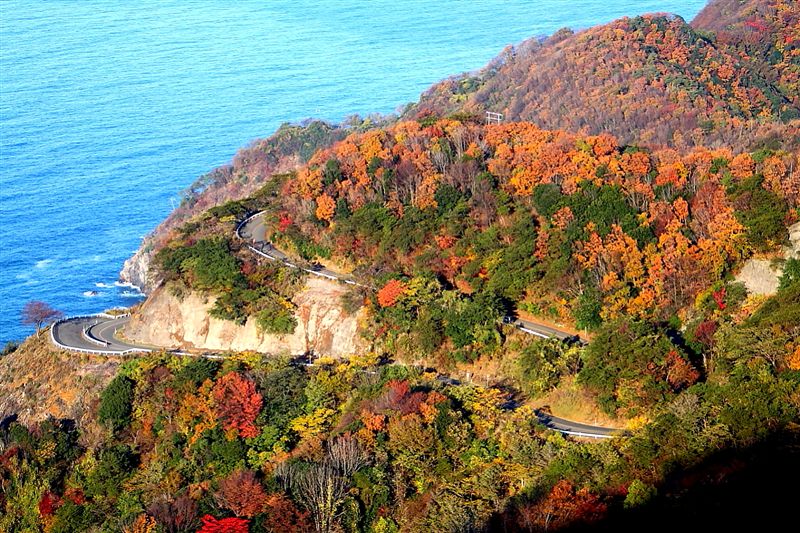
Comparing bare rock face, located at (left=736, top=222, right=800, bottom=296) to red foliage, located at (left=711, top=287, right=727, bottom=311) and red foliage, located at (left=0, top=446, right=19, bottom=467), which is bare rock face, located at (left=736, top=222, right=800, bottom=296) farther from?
red foliage, located at (left=0, top=446, right=19, bottom=467)

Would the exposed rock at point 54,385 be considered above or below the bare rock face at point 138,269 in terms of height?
above

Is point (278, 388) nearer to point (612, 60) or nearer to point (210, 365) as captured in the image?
point (210, 365)

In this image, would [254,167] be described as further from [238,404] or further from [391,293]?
[238,404]

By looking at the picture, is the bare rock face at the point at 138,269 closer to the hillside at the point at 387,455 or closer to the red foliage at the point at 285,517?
the hillside at the point at 387,455

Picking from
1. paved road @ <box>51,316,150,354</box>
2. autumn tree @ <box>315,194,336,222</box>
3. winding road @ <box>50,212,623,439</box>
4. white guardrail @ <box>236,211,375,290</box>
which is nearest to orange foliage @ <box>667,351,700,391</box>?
winding road @ <box>50,212,623,439</box>

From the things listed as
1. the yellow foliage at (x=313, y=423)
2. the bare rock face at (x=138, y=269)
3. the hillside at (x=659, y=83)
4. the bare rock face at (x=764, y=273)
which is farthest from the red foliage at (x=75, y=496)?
the hillside at (x=659, y=83)

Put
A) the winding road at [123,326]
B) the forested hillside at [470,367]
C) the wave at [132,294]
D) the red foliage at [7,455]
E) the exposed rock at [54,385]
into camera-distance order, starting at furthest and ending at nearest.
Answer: the wave at [132,294]
the exposed rock at [54,385]
the winding road at [123,326]
the red foliage at [7,455]
the forested hillside at [470,367]

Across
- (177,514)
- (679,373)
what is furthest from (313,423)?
(679,373)
